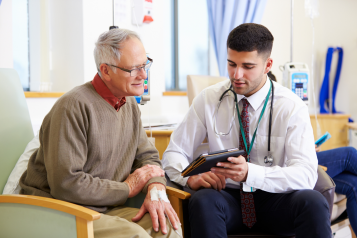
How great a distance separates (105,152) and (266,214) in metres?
0.76

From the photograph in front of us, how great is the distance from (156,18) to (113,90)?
1948 millimetres

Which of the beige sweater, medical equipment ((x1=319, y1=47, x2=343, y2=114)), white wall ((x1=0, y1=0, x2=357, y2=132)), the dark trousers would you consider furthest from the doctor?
medical equipment ((x1=319, y1=47, x2=343, y2=114))

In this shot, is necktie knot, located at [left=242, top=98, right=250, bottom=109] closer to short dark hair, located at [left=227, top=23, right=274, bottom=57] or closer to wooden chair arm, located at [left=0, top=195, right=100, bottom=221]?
short dark hair, located at [left=227, top=23, right=274, bottom=57]

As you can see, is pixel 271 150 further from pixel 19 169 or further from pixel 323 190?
pixel 19 169

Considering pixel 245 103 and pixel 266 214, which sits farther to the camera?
pixel 245 103

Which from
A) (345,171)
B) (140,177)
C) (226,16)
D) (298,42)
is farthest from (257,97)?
(298,42)

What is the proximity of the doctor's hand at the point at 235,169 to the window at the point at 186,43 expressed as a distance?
2.67 meters

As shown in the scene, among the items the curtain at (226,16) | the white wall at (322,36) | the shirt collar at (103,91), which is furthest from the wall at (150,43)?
the white wall at (322,36)

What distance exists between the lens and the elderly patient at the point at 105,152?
1.23m

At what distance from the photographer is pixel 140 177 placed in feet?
4.85

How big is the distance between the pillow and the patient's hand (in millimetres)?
444

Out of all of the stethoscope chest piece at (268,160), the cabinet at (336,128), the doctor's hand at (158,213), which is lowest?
the cabinet at (336,128)

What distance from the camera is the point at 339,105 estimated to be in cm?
478

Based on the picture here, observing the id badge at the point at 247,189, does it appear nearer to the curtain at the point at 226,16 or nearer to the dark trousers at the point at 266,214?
the dark trousers at the point at 266,214
